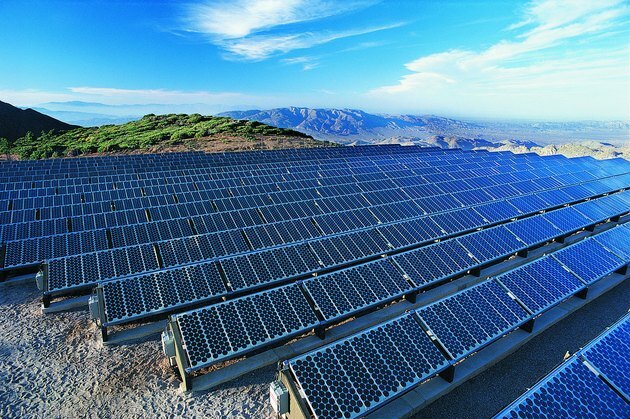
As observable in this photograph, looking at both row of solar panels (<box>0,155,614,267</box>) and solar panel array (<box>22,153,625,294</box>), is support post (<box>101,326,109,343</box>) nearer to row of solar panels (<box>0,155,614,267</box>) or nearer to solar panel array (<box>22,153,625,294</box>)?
solar panel array (<box>22,153,625,294</box>)

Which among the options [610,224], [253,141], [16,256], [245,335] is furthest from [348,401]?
[253,141]

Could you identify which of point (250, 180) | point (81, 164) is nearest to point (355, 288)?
point (250, 180)

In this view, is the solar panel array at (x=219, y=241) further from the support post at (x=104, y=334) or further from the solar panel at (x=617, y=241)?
the solar panel at (x=617, y=241)

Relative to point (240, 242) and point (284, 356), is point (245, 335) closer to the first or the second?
point (284, 356)

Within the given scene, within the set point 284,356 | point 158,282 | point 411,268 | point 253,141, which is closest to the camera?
point 284,356

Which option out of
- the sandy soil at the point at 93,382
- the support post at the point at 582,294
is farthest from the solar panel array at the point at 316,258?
the sandy soil at the point at 93,382

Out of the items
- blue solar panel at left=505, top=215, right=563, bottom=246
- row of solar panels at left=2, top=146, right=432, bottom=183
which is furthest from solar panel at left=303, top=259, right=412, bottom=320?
row of solar panels at left=2, top=146, right=432, bottom=183

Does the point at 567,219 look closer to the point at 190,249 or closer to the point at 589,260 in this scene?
the point at 589,260
